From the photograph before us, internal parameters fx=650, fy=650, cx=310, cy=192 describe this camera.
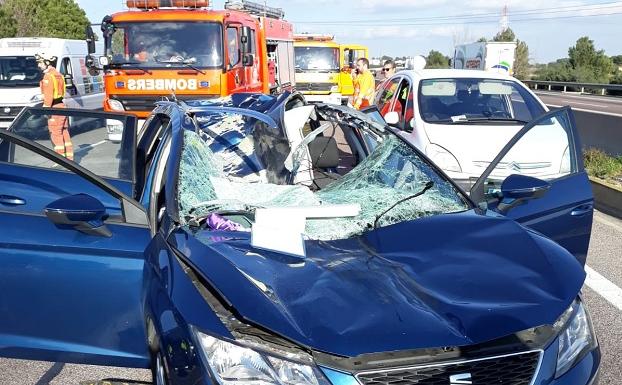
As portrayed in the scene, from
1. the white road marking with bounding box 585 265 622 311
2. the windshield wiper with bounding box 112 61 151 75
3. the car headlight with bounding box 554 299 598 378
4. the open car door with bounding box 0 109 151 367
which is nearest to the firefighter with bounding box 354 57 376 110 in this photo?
the windshield wiper with bounding box 112 61 151 75

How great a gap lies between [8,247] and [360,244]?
1.66 metres

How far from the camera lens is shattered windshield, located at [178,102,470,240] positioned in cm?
312

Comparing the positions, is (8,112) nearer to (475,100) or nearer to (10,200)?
(475,100)

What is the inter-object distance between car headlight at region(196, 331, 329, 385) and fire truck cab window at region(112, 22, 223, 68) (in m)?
9.46

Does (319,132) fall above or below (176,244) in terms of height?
above

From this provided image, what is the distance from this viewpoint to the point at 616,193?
8.28 meters

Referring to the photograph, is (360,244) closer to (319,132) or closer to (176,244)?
(176,244)

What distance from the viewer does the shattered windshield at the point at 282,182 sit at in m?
3.12

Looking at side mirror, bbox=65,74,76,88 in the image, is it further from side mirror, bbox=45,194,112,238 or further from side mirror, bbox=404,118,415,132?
side mirror, bbox=45,194,112,238

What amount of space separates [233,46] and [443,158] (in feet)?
19.2

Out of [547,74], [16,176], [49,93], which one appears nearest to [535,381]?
[16,176]

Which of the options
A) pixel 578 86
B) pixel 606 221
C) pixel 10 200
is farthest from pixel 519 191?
pixel 578 86

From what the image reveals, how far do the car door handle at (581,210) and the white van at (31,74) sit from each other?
12821 millimetres

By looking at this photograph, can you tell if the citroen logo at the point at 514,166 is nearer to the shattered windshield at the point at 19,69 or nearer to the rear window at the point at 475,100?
the rear window at the point at 475,100
